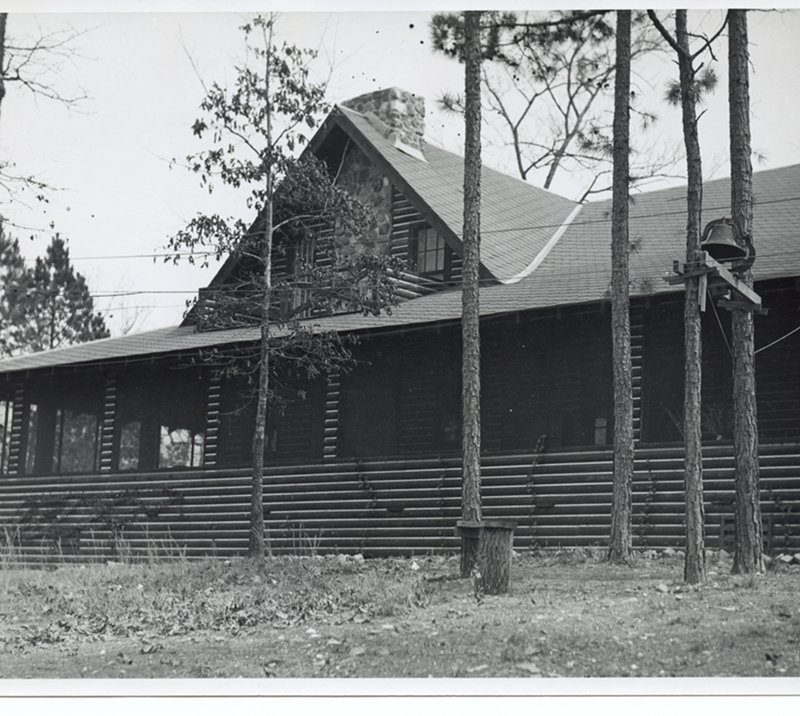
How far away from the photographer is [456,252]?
19328 mm

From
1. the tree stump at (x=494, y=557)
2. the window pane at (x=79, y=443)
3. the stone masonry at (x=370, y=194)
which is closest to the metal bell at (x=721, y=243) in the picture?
the tree stump at (x=494, y=557)

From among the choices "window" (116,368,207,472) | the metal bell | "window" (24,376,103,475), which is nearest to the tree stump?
the metal bell

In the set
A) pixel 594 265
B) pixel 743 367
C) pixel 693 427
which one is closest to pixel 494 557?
pixel 693 427

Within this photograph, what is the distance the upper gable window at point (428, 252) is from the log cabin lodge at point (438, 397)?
0.04 metres

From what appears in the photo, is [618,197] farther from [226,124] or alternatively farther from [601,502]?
[226,124]

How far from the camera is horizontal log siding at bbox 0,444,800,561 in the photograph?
15.0 metres

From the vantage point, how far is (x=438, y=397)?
18.3 m

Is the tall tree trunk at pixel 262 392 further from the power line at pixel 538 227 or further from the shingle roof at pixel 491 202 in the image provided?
the shingle roof at pixel 491 202

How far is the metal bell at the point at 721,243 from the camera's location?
36.7 feet

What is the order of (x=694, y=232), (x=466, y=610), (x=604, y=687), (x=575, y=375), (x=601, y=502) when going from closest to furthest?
(x=604, y=687)
(x=466, y=610)
(x=694, y=232)
(x=601, y=502)
(x=575, y=375)

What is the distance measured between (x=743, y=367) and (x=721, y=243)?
1.89 m

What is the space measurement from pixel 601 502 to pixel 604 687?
23.3 feet

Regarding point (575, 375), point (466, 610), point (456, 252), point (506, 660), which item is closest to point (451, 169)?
point (456, 252)

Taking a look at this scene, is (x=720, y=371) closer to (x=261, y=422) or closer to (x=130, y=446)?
(x=261, y=422)
